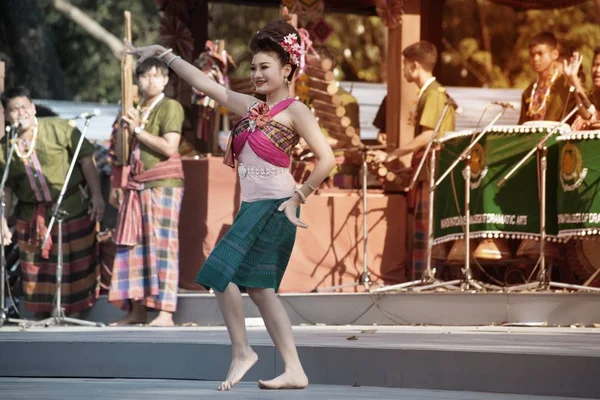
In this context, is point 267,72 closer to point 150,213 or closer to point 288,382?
point 288,382

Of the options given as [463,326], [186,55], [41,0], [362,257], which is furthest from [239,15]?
[463,326]

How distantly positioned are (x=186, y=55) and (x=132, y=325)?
3.49 m

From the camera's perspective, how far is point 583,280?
954cm

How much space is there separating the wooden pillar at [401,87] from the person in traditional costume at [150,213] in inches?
81.0

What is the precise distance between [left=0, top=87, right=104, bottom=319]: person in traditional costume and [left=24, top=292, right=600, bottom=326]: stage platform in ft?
2.94

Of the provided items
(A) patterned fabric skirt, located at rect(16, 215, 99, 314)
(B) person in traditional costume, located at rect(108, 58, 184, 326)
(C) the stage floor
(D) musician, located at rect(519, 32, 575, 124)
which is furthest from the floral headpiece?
(A) patterned fabric skirt, located at rect(16, 215, 99, 314)

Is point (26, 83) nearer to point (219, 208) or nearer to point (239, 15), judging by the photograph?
point (239, 15)

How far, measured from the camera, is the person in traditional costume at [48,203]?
1023 centimetres

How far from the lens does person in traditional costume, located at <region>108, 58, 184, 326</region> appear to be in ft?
32.3

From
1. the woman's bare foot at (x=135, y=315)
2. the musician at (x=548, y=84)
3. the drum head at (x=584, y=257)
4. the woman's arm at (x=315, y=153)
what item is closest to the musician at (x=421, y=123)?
the musician at (x=548, y=84)

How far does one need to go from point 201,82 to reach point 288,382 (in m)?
1.36

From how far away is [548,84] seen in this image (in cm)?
1007

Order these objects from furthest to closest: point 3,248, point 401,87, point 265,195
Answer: point 401,87 → point 3,248 → point 265,195

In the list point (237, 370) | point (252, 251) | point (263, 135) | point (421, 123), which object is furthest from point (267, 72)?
point (421, 123)
